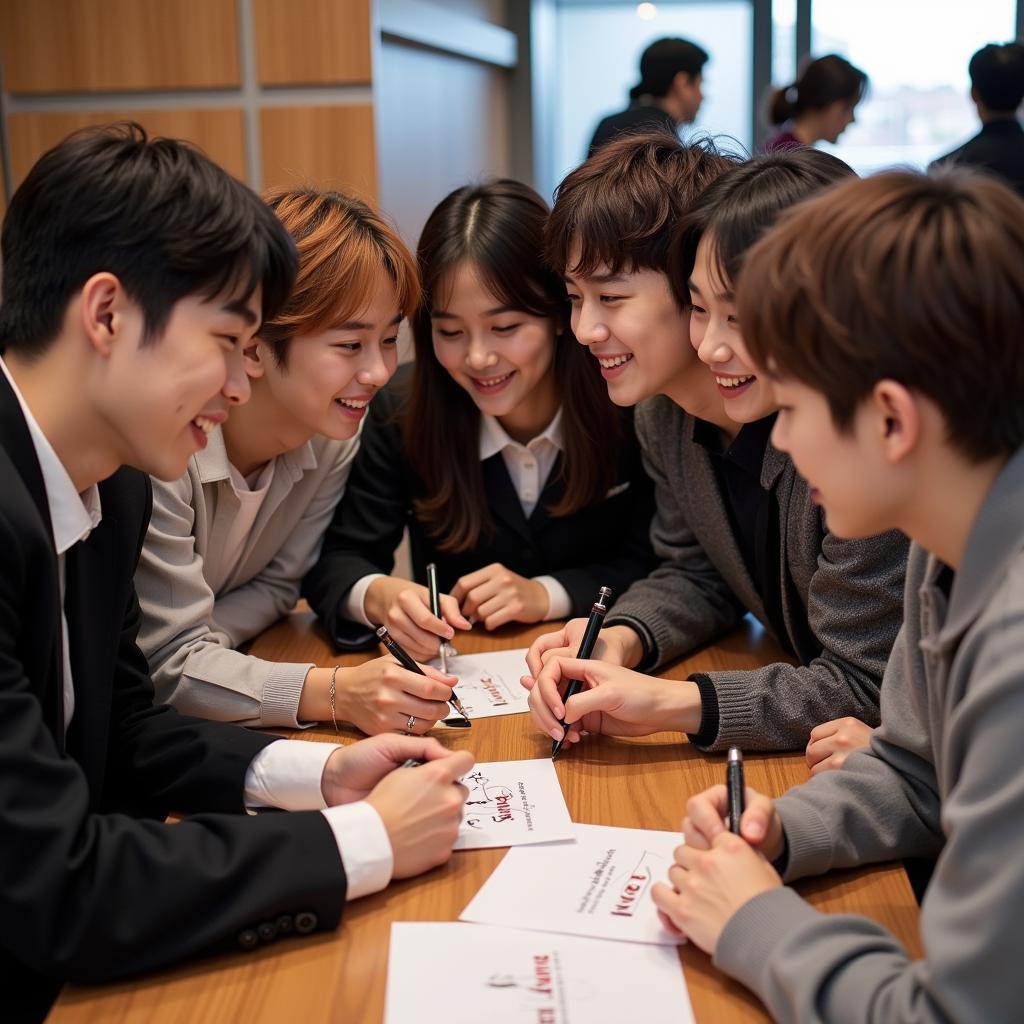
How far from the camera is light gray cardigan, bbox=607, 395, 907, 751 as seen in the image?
4.54ft

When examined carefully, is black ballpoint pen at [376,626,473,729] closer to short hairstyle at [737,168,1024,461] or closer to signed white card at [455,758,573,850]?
signed white card at [455,758,573,850]

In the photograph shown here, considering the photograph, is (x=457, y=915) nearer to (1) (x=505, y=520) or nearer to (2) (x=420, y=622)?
→ (2) (x=420, y=622)

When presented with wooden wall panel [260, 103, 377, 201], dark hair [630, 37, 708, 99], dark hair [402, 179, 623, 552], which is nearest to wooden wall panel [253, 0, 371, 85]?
wooden wall panel [260, 103, 377, 201]

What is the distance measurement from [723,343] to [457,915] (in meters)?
0.82

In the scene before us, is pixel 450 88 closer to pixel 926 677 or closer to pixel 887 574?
pixel 887 574

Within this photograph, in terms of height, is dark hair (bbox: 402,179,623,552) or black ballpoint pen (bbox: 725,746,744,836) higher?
dark hair (bbox: 402,179,623,552)

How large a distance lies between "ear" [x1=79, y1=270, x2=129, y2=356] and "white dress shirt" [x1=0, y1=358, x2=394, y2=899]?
9cm

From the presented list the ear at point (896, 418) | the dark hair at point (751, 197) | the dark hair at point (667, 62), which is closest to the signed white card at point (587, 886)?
the ear at point (896, 418)

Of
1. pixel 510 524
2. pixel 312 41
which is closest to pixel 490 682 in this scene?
pixel 510 524

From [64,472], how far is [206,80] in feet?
9.26

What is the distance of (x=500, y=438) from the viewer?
6.73ft

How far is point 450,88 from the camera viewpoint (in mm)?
4762

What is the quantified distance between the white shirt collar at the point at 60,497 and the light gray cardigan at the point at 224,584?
1.20 ft

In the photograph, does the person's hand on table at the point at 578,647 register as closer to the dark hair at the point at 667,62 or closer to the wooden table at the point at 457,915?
the wooden table at the point at 457,915
